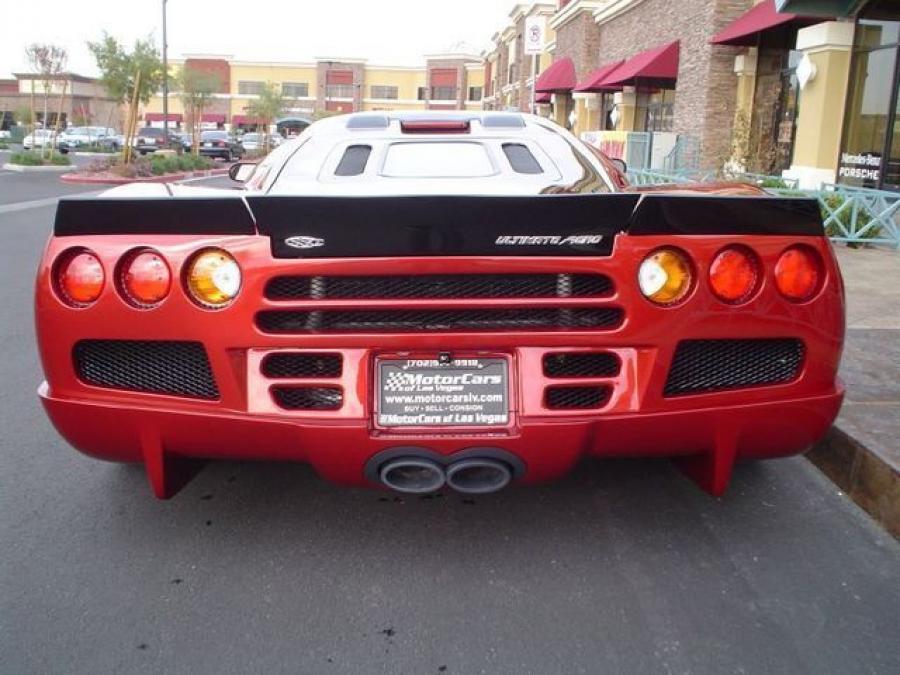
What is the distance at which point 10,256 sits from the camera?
10.2m

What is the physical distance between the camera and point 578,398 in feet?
8.79

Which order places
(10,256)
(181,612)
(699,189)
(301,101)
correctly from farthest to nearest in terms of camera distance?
1. (301,101)
2. (10,256)
3. (699,189)
4. (181,612)

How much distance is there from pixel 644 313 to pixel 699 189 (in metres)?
0.93

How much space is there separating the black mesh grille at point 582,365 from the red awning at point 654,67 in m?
21.0

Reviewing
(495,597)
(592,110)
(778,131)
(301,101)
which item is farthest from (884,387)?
(301,101)

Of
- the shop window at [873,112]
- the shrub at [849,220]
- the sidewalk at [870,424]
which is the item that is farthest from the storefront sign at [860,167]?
the sidewalk at [870,424]

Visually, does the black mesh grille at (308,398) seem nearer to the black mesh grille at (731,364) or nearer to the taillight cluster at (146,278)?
the taillight cluster at (146,278)

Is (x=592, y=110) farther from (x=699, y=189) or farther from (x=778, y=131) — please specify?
(x=699, y=189)

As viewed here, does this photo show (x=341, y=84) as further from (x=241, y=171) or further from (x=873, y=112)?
(x=241, y=171)

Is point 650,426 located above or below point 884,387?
above

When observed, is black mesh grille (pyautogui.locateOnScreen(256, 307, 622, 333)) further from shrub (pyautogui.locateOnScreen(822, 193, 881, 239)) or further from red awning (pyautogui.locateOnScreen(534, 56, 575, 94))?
red awning (pyautogui.locateOnScreen(534, 56, 575, 94))

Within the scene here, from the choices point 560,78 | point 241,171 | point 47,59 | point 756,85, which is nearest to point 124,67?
point 47,59

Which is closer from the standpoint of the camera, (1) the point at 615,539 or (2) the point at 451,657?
(2) the point at 451,657

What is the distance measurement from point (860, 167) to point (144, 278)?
14171 mm
